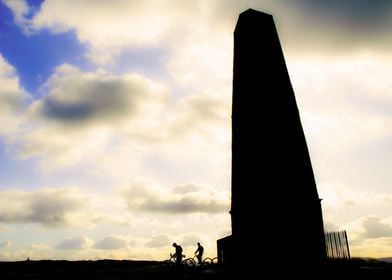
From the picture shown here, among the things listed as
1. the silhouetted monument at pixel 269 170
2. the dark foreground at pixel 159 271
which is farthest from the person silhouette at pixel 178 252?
the silhouetted monument at pixel 269 170

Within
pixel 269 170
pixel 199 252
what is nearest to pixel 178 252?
pixel 199 252

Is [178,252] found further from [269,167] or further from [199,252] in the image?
[269,167]

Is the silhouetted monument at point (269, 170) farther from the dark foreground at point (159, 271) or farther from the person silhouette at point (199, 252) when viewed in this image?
the person silhouette at point (199, 252)

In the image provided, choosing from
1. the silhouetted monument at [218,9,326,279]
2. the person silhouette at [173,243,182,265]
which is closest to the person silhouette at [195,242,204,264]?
the person silhouette at [173,243,182,265]

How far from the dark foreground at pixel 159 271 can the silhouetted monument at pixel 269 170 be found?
1.76ft

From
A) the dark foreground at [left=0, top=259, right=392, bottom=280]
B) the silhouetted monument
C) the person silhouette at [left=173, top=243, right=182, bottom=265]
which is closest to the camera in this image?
the silhouetted monument

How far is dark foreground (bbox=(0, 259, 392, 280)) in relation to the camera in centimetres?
944

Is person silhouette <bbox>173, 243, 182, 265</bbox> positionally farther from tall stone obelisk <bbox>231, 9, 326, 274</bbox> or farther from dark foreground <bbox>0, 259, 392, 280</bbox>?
tall stone obelisk <bbox>231, 9, 326, 274</bbox>

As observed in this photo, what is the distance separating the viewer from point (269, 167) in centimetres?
951

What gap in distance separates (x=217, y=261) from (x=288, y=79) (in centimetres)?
1264

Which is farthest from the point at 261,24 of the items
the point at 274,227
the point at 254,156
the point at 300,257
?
the point at 300,257

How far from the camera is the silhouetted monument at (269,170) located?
909 centimetres

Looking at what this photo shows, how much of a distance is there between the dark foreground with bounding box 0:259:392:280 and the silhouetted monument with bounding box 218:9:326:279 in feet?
1.76

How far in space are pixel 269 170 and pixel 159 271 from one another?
11219mm
